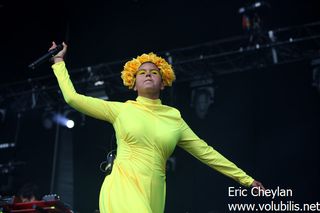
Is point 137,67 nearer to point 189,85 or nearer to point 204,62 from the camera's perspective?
point 204,62

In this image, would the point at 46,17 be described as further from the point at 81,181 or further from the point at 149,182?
the point at 149,182

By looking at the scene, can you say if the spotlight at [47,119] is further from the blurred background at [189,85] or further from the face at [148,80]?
the face at [148,80]

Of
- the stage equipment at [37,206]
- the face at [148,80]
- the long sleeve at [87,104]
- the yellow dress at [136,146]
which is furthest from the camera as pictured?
the stage equipment at [37,206]

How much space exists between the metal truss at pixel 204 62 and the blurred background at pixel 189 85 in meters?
0.02

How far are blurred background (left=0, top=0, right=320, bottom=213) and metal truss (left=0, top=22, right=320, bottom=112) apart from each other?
2 cm

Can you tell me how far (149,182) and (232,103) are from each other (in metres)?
5.61

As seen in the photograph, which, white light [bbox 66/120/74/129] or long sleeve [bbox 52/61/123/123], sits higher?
white light [bbox 66/120/74/129]

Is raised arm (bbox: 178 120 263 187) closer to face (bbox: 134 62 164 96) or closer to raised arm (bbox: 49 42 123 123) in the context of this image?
face (bbox: 134 62 164 96)

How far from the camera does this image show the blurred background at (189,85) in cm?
761

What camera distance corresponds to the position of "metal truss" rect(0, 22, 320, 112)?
763 centimetres

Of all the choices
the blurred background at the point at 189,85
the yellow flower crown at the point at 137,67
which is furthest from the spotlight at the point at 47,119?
the yellow flower crown at the point at 137,67

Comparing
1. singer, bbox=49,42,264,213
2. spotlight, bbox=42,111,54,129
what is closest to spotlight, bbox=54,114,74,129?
spotlight, bbox=42,111,54,129

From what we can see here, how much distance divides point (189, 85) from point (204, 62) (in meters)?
0.70

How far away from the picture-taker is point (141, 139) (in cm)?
301
